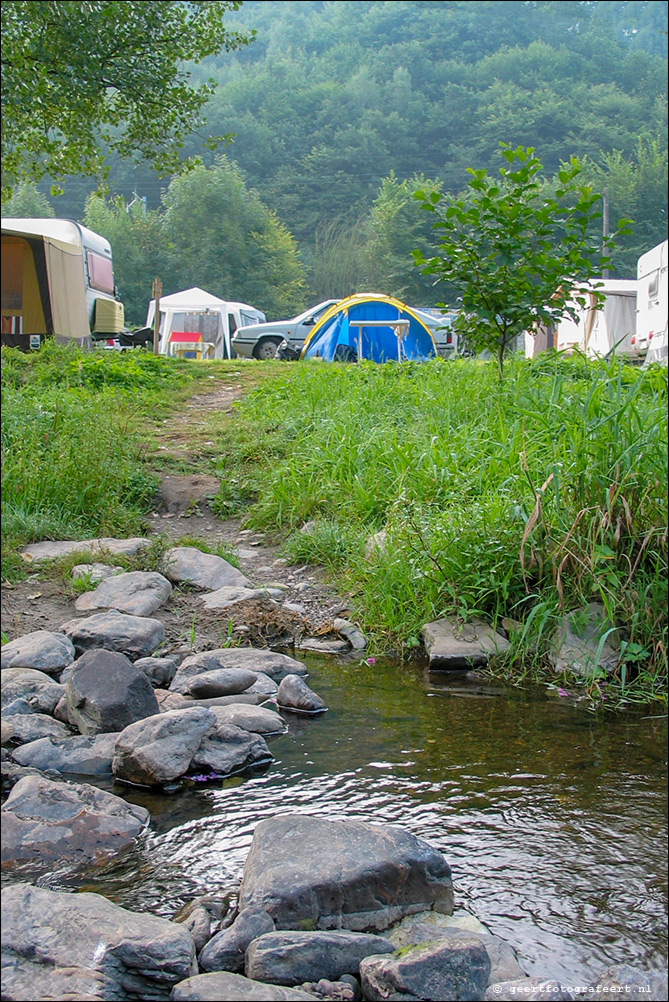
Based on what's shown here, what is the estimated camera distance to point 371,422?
7258 mm

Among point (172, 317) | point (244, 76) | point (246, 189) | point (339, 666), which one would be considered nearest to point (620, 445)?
point (339, 666)

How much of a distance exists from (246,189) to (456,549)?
105ft

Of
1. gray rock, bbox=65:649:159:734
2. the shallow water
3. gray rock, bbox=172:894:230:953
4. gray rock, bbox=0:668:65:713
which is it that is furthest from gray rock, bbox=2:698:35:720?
gray rock, bbox=172:894:230:953

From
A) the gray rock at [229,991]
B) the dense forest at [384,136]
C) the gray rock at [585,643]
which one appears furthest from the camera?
the dense forest at [384,136]

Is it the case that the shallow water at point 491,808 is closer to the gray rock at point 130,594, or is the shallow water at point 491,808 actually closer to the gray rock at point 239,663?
the gray rock at point 239,663

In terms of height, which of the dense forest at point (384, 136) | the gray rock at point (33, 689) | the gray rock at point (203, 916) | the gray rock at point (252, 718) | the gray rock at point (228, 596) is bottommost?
the gray rock at point (203, 916)

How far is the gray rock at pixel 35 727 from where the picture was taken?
322 centimetres

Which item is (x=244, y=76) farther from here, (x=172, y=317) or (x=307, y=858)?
(x=307, y=858)

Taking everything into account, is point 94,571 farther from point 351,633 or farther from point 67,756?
point 67,756

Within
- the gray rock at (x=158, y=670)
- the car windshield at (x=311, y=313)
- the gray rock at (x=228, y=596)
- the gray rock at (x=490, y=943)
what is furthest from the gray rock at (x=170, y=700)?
the car windshield at (x=311, y=313)

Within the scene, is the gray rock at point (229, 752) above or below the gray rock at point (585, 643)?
below

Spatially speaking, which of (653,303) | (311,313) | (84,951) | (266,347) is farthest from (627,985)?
(311,313)

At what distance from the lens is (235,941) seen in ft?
6.29

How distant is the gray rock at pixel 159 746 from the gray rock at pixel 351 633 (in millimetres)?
1665
